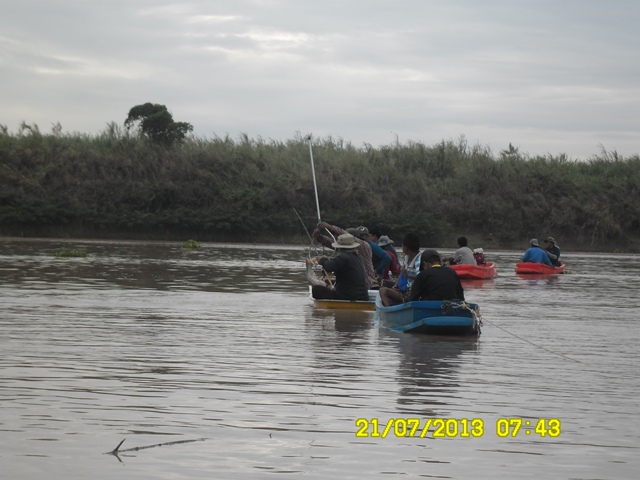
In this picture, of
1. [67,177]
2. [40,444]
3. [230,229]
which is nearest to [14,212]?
[67,177]

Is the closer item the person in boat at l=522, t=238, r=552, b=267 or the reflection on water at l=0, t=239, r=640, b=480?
the reflection on water at l=0, t=239, r=640, b=480

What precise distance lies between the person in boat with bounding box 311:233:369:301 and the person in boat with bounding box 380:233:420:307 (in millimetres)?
883

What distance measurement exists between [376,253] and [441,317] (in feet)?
16.7

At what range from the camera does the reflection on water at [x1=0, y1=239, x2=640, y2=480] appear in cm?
646

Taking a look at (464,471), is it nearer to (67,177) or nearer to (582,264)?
(582,264)

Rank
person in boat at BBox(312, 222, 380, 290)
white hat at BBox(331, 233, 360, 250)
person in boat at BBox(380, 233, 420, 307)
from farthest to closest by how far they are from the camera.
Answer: person in boat at BBox(312, 222, 380, 290) < white hat at BBox(331, 233, 360, 250) < person in boat at BBox(380, 233, 420, 307)

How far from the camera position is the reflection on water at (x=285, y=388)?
646cm

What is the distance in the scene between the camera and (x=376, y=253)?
18.4 metres

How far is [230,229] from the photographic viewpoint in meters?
51.2

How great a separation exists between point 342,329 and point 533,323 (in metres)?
3.67

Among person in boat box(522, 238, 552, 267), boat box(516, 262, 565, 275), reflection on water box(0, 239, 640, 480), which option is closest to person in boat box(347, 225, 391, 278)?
reflection on water box(0, 239, 640, 480)
